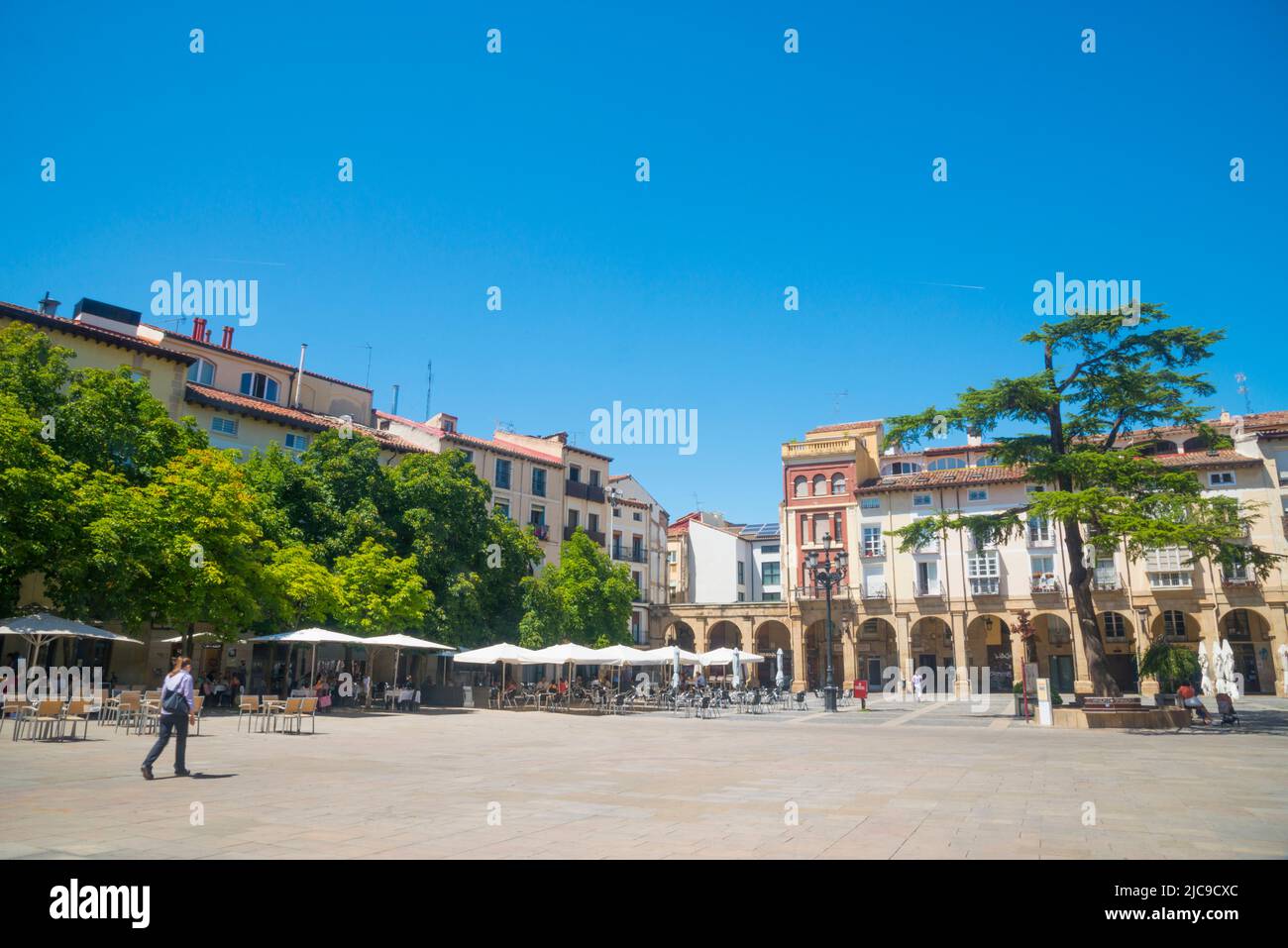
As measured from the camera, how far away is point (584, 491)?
182ft

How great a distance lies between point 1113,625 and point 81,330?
5277 centimetres

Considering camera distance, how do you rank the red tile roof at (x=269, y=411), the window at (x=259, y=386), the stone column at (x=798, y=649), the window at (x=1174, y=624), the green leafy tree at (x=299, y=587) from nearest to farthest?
the green leafy tree at (x=299, y=587) < the red tile roof at (x=269, y=411) < the window at (x=259, y=386) < the window at (x=1174, y=624) < the stone column at (x=798, y=649)

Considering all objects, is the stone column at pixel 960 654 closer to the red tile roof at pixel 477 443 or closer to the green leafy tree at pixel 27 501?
the red tile roof at pixel 477 443

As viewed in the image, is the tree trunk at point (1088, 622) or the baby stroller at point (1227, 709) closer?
the baby stroller at point (1227, 709)

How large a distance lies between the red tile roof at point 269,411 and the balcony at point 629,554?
61.8 ft

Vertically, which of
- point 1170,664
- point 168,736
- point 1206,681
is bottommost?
point 1206,681

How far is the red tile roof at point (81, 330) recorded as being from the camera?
30.0 m

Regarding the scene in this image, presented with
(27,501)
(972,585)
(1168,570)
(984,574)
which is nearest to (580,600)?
(972,585)

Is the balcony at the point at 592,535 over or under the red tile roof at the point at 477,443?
under

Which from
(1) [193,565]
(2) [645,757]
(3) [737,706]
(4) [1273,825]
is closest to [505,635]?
(3) [737,706]

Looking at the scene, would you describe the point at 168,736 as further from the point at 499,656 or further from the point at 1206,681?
the point at 1206,681

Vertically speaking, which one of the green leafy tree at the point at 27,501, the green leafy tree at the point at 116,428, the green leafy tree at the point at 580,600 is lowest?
the green leafy tree at the point at 580,600

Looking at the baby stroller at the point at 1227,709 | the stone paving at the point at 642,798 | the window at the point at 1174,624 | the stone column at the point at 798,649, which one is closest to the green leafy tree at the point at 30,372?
the stone paving at the point at 642,798
